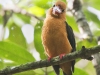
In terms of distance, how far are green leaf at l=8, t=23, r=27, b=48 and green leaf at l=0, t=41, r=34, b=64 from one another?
540 millimetres

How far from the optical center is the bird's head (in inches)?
149

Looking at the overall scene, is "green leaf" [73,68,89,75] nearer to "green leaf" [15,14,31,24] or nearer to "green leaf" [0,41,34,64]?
"green leaf" [0,41,34,64]

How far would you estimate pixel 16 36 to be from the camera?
397 cm

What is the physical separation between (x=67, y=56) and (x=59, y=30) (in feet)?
3.08

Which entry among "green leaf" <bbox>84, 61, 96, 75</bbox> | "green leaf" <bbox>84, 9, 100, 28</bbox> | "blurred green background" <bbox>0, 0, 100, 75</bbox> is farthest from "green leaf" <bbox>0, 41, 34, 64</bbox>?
"green leaf" <bbox>84, 61, 96, 75</bbox>

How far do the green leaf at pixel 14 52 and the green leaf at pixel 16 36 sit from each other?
21.2 inches

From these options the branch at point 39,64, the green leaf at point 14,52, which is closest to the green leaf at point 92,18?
the green leaf at point 14,52

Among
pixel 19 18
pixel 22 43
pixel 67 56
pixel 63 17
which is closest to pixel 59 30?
pixel 63 17

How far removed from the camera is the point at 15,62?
334cm

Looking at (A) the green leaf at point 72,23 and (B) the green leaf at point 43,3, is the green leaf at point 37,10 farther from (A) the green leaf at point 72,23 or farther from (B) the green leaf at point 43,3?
(A) the green leaf at point 72,23

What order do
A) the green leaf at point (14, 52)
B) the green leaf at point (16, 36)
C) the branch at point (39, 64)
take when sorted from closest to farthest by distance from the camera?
1. the branch at point (39, 64)
2. the green leaf at point (14, 52)
3. the green leaf at point (16, 36)

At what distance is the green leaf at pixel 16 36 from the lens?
3.89m

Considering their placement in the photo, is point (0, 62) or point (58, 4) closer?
point (0, 62)

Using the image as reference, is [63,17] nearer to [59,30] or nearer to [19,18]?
[59,30]
